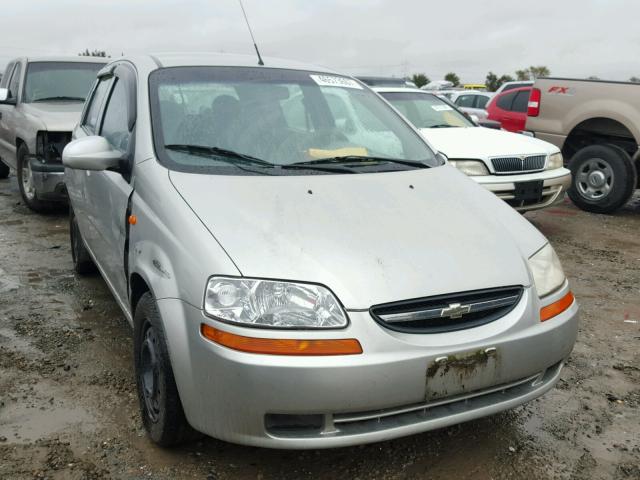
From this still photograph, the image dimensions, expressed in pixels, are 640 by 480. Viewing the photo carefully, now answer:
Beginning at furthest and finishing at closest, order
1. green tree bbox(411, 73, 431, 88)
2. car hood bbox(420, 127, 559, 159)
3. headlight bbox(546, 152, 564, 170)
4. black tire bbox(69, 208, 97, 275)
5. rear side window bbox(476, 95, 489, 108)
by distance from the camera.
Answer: green tree bbox(411, 73, 431, 88) < rear side window bbox(476, 95, 489, 108) < headlight bbox(546, 152, 564, 170) < car hood bbox(420, 127, 559, 159) < black tire bbox(69, 208, 97, 275)

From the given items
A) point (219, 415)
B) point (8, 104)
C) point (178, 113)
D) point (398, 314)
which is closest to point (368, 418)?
point (398, 314)

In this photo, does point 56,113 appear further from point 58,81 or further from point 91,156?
point 91,156

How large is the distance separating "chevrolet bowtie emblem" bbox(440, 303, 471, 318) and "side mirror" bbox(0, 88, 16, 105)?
6.47 meters

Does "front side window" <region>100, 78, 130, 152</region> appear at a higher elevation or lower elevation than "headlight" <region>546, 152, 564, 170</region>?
higher

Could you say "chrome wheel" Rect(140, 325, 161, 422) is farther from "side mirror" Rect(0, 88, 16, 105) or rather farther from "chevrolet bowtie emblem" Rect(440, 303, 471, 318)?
"side mirror" Rect(0, 88, 16, 105)

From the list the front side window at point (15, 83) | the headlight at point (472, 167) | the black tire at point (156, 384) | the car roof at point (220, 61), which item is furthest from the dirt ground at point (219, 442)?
the front side window at point (15, 83)

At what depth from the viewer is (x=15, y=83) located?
8031mm

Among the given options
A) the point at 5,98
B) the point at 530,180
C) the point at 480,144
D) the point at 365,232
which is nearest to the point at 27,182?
the point at 5,98

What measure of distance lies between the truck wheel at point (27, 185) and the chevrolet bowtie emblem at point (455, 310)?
5.84 m

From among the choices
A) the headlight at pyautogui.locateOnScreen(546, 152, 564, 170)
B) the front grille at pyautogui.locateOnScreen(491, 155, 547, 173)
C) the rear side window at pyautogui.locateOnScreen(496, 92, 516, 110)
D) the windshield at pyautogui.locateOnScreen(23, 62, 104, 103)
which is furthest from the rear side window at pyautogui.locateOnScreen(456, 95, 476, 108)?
the windshield at pyautogui.locateOnScreen(23, 62, 104, 103)

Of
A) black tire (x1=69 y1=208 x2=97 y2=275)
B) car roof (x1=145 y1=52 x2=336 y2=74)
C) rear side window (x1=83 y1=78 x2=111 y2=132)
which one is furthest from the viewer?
black tire (x1=69 y1=208 x2=97 y2=275)

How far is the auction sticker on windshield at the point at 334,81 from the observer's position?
3763 mm

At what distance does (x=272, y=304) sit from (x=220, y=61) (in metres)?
1.92

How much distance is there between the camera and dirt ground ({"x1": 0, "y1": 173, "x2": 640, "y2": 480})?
2.61 metres
